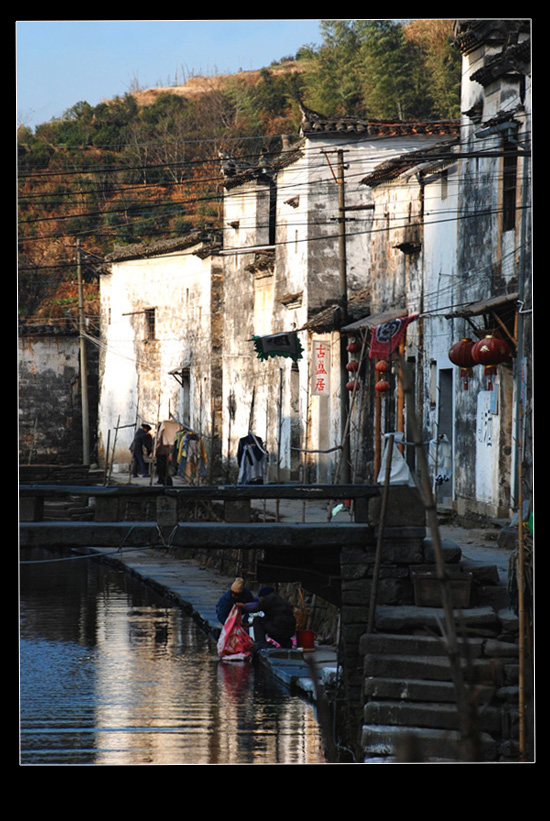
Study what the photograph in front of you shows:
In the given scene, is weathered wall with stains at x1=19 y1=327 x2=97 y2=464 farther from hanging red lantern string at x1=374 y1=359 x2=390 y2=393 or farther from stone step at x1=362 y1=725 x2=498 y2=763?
stone step at x1=362 y1=725 x2=498 y2=763

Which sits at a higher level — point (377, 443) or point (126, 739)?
point (377, 443)

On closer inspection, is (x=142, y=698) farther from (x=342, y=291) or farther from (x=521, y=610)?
(x=342, y=291)

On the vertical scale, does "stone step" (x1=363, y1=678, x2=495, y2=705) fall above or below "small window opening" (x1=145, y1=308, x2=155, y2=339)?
below

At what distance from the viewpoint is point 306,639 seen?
13.5 m

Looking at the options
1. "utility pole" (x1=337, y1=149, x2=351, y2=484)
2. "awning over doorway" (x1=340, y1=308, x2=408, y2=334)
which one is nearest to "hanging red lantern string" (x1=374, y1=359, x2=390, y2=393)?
"awning over doorway" (x1=340, y1=308, x2=408, y2=334)

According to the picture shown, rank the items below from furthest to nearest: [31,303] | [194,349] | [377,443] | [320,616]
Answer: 1. [31,303]
2. [194,349]
3. [377,443]
4. [320,616]

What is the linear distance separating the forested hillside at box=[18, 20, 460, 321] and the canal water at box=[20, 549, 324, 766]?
227 inches

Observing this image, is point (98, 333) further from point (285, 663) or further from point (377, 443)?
point (285, 663)

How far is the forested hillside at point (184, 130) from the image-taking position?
67.2 ft

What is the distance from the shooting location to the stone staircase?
344 inches

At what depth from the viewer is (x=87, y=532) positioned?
34.3 ft
